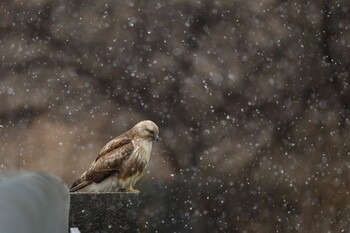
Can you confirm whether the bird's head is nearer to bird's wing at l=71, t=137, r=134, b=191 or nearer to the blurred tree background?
bird's wing at l=71, t=137, r=134, b=191

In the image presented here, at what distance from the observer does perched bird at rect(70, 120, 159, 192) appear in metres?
5.82

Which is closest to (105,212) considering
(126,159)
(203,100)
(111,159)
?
(126,159)

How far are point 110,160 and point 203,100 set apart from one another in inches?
214

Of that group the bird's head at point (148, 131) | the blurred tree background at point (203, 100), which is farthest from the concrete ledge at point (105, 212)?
the blurred tree background at point (203, 100)

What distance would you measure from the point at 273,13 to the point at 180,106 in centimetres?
177

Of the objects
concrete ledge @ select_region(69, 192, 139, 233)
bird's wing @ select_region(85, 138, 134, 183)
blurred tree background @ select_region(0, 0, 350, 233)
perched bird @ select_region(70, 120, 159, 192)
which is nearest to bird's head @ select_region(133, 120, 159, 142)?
perched bird @ select_region(70, 120, 159, 192)

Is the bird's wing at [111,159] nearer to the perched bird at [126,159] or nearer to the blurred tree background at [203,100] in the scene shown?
the perched bird at [126,159]

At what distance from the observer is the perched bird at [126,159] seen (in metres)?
5.82

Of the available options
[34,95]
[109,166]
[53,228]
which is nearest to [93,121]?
[34,95]

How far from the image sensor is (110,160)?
598cm

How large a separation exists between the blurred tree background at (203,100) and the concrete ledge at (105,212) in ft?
18.6

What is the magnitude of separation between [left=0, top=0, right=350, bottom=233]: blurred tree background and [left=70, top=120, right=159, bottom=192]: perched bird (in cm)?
454

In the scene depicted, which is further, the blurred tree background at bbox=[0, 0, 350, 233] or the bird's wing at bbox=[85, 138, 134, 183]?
the blurred tree background at bbox=[0, 0, 350, 233]

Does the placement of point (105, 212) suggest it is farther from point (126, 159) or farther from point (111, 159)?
point (111, 159)
